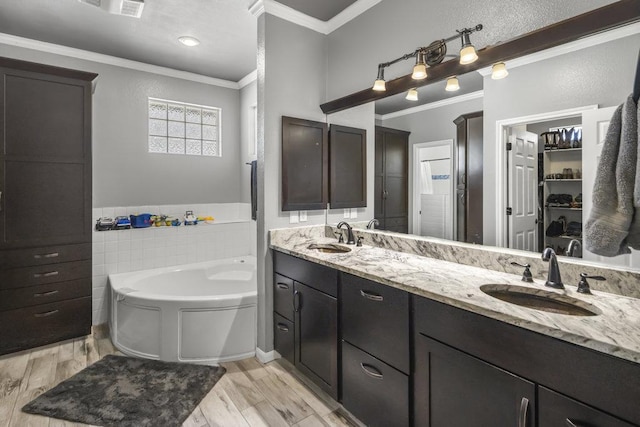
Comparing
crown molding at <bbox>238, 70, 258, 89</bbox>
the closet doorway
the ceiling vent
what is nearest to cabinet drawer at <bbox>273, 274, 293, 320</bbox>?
the closet doorway

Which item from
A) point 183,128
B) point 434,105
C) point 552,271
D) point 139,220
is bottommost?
point 552,271

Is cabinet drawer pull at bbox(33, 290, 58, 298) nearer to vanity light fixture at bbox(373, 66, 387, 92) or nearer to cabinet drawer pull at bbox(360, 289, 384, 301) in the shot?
cabinet drawer pull at bbox(360, 289, 384, 301)

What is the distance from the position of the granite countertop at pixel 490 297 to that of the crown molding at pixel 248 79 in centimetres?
255

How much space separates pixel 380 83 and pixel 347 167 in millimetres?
715

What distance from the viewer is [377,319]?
162 cm

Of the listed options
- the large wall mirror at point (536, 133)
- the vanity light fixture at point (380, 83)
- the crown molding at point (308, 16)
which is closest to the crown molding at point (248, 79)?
the crown molding at point (308, 16)

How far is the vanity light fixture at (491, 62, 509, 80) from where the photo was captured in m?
1.63

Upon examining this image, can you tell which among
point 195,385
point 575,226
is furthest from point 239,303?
point 575,226

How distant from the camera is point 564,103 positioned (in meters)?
1.43

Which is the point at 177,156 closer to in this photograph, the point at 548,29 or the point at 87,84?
the point at 87,84

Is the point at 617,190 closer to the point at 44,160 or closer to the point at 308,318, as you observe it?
the point at 308,318

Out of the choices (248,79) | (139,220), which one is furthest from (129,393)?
(248,79)

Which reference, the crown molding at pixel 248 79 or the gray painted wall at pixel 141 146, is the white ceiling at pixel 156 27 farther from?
the crown molding at pixel 248 79

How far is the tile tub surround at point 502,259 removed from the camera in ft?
4.35
